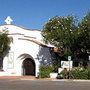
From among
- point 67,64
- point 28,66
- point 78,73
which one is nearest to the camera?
point 78,73

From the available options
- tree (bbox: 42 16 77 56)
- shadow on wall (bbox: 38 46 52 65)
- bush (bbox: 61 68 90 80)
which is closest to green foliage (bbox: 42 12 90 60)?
tree (bbox: 42 16 77 56)

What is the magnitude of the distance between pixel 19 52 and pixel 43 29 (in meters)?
4.83

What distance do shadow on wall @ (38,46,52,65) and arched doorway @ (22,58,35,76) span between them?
2.42m

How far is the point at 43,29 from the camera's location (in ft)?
179

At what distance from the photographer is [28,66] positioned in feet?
191

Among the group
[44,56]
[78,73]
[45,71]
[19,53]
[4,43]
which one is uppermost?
[4,43]

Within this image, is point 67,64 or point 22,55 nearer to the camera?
point 67,64

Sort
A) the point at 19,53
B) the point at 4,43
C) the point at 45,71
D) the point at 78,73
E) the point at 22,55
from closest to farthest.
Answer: the point at 78,73, the point at 45,71, the point at 4,43, the point at 19,53, the point at 22,55

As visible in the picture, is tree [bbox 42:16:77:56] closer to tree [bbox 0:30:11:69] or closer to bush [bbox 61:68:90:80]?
bush [bbox 61:68:90:80]

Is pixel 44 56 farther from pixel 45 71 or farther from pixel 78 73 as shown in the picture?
pixel 78 73

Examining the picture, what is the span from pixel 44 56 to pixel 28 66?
145 inches

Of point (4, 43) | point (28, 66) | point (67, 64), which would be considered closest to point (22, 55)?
point (28, 66)

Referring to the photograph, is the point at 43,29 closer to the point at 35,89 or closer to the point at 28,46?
the point at 28,46

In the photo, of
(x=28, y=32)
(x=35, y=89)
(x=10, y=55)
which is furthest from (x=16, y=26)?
(x=35, y=89)
